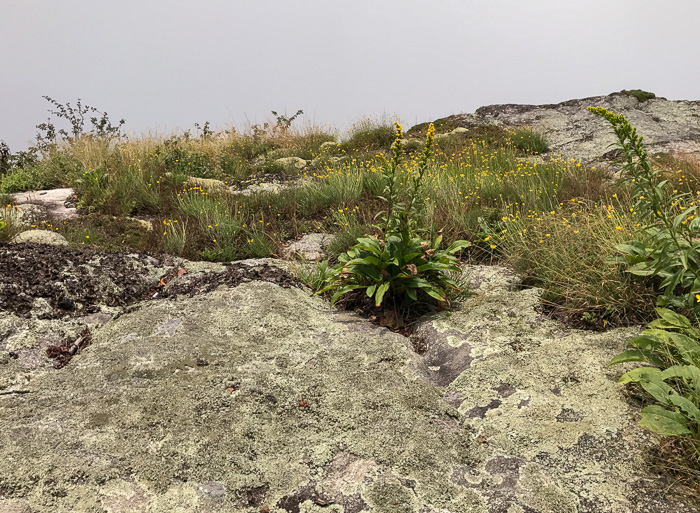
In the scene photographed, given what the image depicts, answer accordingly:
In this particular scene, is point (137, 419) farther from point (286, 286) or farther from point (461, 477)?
point (286, 286)

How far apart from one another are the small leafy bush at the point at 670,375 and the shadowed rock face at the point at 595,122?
10320 millimetres

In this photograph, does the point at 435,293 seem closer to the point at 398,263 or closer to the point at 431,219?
the point at 398,263

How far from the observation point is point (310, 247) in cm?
693

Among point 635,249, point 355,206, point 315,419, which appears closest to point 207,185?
point 355,206

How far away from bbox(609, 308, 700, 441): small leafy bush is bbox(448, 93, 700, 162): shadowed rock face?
33.9 ft

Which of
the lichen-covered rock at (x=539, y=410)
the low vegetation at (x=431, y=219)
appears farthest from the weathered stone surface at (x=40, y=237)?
the lichen-covered rock at (x=539, y=410)

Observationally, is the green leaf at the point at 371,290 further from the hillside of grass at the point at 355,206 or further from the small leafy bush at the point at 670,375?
the small leafy bush at the point at 670,375

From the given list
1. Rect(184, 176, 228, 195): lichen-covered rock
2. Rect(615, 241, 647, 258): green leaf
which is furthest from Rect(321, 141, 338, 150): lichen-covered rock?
Rect(615, 241, 647, 258): green leaf

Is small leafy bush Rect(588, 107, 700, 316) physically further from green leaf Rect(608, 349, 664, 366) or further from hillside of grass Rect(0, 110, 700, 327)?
green leaf Rect(608, 349, 664, 366)

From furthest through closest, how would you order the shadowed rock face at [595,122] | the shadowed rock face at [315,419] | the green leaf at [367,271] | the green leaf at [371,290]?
the shadowed rock face at [595,122], the green leaf at [367,271], the green leaf at [371,290], the shadowed rock face at [315,419]

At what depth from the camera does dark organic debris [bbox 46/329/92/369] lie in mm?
3596

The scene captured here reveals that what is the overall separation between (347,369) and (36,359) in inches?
89.7

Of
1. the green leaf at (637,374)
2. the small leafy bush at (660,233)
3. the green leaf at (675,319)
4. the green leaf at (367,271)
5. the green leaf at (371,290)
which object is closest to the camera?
the green leaf at (637,374)

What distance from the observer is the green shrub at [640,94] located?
1702 cm
